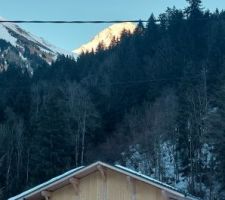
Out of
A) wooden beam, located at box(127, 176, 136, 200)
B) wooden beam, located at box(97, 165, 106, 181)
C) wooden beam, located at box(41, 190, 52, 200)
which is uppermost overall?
wooden beam, located at box(97, 165, 106, 181)

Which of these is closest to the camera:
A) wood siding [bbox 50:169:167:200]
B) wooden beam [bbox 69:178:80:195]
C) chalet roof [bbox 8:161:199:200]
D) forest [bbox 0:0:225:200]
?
chalet roof [bbox 8:161:199:200]

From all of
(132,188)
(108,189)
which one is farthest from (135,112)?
(132,188)

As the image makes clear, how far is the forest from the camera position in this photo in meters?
50.2

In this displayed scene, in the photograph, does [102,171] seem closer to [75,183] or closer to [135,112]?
[75,183]

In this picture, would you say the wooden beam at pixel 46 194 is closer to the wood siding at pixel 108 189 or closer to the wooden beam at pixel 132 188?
the wood siding at pixel 108 189

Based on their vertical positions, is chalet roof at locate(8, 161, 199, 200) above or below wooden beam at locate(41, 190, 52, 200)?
above

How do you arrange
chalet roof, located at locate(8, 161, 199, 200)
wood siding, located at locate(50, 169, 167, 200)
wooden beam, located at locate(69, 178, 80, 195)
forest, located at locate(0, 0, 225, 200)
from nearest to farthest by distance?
chalet roof, located at locate(8, 161, 199, 200) → wood siding, located at locate(50, 169, 167, 200) → wooden beam, located at locate(69, 178, 80, 195) → forest, located at locate(0, 0, 225, 200)

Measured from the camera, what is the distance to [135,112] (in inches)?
2473

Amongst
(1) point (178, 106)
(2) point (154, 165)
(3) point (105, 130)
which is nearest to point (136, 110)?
(3) point (105, 130)

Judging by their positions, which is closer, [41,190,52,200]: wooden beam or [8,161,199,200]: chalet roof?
[8,161,199,200]: chalet roof

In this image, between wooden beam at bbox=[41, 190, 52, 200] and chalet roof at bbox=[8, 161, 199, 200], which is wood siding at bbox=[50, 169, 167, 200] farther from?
chalet roof at bbox=[8, 161, 199, 200]

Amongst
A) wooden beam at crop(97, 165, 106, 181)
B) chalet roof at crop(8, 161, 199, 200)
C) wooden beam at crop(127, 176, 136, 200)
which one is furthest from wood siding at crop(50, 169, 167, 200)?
chalet roof at crop(8, 161, 199, 200)

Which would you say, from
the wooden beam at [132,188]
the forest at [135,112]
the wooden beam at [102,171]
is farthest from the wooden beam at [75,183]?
the forest at [135,112]

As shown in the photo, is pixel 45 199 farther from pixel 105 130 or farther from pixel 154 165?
pixel 105 130
